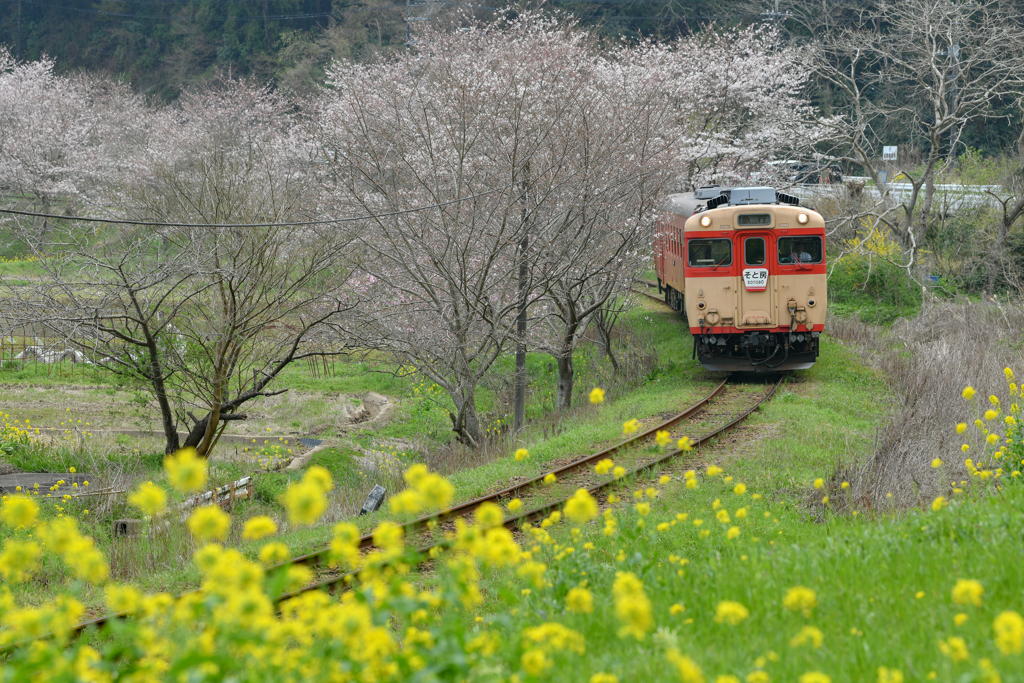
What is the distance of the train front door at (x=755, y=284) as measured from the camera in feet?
51.5

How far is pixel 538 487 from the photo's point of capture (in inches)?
415

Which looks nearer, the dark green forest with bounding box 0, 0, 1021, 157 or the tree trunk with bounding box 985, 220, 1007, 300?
the tree trunk with bounding box 985, 220, 1007, 300

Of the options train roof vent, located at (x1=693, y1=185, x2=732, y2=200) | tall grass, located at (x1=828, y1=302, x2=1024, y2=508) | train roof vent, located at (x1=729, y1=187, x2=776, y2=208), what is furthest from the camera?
train roof vent, located at (x1=693, y1=185, x2=732, y2=200)

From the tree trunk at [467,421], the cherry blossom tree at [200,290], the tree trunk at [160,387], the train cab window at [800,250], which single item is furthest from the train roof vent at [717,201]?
the tree trunk at [160,387]

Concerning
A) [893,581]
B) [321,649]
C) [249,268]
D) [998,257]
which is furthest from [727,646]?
[998,257]

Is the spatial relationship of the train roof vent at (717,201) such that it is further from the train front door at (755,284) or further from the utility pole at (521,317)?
the utility pole at (521,317)

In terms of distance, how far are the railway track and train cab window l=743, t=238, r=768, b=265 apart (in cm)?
272

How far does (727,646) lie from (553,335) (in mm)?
15336

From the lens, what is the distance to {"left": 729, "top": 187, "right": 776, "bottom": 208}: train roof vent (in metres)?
16.2

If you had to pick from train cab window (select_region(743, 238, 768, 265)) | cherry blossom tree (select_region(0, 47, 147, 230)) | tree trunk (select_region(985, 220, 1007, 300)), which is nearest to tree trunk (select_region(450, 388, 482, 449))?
train cab window (select_region(743, 238, 768, 265))

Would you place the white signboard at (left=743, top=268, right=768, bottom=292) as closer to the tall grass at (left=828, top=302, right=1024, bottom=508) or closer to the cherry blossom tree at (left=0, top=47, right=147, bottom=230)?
the tall grass at (left=828, top=302, right=1024, bottom=508)

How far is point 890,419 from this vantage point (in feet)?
43.0

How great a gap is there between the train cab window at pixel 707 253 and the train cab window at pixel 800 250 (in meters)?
0.96

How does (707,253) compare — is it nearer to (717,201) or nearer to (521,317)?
(717,201)
